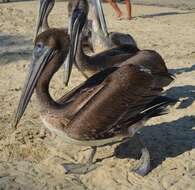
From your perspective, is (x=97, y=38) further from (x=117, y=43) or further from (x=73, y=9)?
(x=73, y=9)

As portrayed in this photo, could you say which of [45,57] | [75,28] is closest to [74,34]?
[75,28]

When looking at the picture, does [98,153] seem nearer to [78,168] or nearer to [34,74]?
[78,168]

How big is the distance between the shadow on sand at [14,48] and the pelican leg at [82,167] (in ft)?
12.5

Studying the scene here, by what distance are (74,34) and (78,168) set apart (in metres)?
1.99

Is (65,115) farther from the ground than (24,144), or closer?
farther from the ground

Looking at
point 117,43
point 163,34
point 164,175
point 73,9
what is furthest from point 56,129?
point 163,34

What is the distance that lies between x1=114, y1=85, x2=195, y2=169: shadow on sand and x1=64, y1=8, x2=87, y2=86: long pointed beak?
1187 mm

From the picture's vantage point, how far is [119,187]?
497 centimetres

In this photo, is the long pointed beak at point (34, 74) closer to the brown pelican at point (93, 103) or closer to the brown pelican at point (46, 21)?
the brown pelican at point (93, 103)

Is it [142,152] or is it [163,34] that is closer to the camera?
[142,152]

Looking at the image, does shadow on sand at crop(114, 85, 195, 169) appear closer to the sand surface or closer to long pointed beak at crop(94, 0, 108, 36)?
the sand surface

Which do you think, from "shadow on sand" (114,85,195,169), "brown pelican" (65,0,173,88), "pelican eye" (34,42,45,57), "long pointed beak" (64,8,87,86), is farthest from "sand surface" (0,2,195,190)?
"pelican eye" (34,42,45,57)

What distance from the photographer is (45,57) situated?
521 centimetres

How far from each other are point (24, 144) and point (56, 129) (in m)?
0.97
